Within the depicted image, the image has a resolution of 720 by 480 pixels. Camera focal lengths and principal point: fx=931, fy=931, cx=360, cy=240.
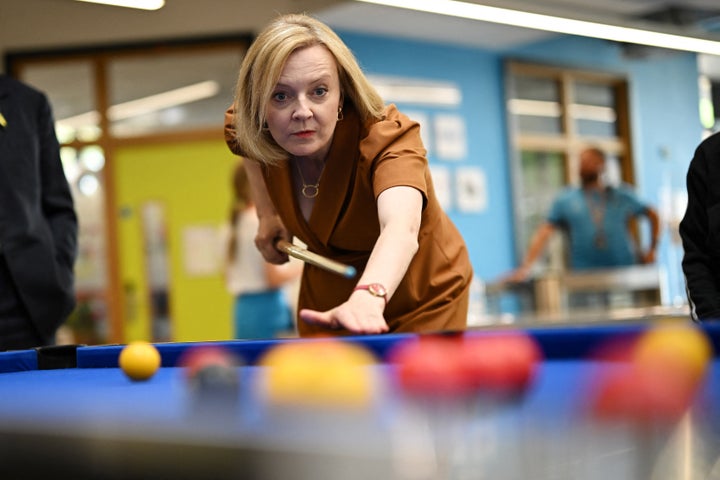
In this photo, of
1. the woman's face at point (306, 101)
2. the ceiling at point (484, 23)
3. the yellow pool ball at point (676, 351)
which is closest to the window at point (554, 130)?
the ceiling at point (484, 23)

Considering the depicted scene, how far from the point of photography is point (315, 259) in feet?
6.43

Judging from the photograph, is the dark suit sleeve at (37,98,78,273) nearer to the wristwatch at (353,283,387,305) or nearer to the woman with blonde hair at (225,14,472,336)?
the woman with blonde hair at (225,14,472,336)

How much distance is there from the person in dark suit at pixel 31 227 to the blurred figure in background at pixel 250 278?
52.5 inches

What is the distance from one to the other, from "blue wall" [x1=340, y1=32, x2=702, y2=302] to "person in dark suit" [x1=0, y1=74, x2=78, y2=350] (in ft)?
16.3

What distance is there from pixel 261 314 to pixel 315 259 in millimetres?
2160

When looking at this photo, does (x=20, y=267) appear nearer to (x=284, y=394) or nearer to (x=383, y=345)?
(x=383, y=345)

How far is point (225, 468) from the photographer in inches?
33.7

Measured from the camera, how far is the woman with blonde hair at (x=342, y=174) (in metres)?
1.94

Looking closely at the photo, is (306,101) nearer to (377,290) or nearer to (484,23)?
(377,290)

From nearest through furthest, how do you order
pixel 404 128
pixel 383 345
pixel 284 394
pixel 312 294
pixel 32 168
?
pixel 284 394 → pixel 383 345 → pixel 404 128 → pixel 312 294 → pixel 32 168

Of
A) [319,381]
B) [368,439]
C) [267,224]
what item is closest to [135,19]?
[267,224]

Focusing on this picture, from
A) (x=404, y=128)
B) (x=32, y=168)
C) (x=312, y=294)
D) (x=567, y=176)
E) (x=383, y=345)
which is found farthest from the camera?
(x=567, y=176)

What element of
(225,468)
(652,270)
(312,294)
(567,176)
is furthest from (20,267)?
(567,176)

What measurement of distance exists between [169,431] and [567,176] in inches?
348
